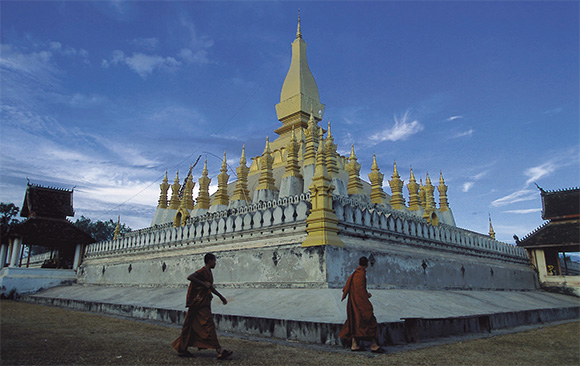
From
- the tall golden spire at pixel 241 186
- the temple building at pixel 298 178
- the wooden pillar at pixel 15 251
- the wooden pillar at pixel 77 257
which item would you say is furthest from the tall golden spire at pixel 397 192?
the wooden pillar at pixel 15 251

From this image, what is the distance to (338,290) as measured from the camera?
31.2ft

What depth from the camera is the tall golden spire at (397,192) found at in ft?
61.5

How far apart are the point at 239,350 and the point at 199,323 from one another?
98 centimetres

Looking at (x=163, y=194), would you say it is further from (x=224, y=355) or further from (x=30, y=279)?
(x=224, y=355)

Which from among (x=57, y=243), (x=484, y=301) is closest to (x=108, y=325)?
(x=484, y=301)

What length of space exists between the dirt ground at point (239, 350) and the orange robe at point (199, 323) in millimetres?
228

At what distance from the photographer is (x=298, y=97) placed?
82.8 feet

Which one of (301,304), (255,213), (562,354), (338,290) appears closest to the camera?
(562,354)

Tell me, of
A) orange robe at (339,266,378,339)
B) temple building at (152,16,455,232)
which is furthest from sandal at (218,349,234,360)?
temple building at (152,16,455,232)

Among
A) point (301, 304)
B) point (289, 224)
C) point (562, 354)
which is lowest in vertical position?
point (562, 354)

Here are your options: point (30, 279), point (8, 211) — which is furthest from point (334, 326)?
point (8, 211)

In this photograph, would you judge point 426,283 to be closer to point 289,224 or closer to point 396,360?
point 289,224

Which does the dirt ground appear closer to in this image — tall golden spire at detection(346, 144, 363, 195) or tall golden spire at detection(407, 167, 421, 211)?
tall golden spire at detection(346, 144, 363, 195)

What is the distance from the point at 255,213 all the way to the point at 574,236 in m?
19.0
